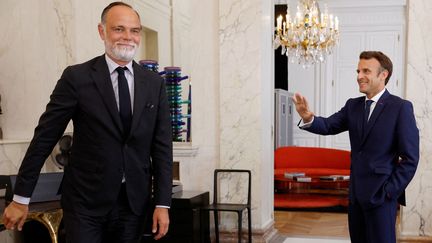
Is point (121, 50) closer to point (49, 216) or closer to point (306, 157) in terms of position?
point (49, 216)

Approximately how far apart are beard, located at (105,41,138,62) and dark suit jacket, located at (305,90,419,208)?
158 centimetres

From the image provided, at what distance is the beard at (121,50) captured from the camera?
2119 mm

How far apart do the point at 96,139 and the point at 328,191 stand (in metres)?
6.61

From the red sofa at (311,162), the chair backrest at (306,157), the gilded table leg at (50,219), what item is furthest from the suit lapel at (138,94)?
the chair backrest at (306,157)

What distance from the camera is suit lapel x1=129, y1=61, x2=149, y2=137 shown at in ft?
6.97

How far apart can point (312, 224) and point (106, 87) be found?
4392mm

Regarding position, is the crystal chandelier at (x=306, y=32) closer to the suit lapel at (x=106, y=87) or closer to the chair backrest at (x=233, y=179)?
the chair backrest at (x=233, y=179)

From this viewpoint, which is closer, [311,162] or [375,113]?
[375,113]

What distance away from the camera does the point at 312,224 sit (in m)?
5.99

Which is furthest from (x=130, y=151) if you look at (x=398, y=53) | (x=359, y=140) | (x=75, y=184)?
(x=398, y=53)

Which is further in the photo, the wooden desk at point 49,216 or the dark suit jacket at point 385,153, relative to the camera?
the wooden desk at point 49,216

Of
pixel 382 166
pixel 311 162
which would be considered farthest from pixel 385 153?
pixel 311 162

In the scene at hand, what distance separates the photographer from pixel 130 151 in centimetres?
213

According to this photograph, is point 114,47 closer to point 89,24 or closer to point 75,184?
point 75,184
